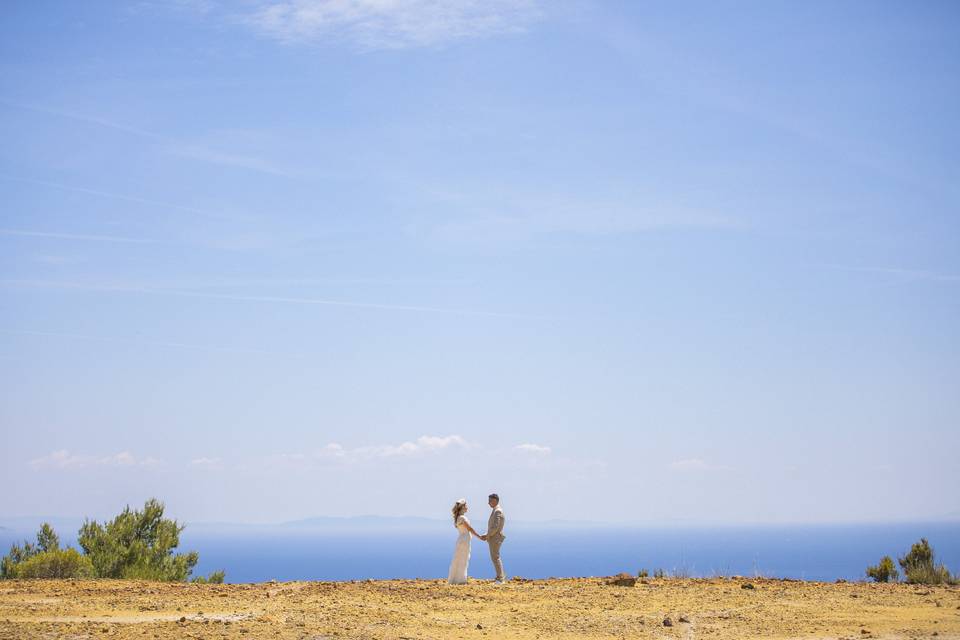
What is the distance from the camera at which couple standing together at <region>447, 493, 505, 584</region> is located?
1958 centimetres

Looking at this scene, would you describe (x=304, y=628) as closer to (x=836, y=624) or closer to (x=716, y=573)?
(x=836, y=624)

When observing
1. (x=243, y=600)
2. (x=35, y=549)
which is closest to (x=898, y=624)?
(x=243, y=600)

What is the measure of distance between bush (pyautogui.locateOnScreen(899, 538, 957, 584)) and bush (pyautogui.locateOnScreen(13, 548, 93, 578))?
59.0ft

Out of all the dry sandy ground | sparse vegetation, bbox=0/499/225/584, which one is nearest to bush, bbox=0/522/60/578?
sparse vegetation, bbox=0/499/225/584

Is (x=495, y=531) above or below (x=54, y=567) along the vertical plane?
above

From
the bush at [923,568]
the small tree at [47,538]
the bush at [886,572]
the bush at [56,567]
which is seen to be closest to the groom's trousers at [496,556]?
the bush at [886,572]

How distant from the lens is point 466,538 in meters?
19.7

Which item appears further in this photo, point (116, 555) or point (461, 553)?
point (116, 555)

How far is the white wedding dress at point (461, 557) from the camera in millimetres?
19547

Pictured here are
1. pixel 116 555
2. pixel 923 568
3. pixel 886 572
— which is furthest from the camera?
pixel 116 555

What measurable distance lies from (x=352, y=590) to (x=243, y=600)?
216cm

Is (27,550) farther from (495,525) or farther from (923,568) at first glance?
(923,568)

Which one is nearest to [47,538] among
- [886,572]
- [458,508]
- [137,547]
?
[137,547]

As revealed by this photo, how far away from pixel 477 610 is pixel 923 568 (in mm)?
A: 10363
